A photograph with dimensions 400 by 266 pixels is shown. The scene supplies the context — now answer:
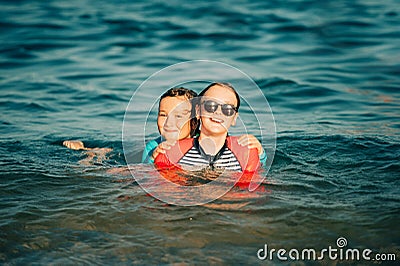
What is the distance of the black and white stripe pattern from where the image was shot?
220 inches

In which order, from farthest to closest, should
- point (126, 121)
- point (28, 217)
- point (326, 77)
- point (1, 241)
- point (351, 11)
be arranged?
point (351, 11), point (326, 77), point (126, 121), point (28, 217), point (1, 241)

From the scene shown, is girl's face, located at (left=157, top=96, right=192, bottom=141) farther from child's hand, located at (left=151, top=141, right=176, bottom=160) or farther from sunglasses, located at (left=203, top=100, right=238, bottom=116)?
sunglasses, located at (left=203, top=100, right=238, bottom=116)

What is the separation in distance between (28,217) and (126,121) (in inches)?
164

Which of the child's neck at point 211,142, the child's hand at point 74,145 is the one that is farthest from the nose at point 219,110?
the child's hand at point 74,145

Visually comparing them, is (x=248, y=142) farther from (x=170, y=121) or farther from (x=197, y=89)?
(x=197, y=89)

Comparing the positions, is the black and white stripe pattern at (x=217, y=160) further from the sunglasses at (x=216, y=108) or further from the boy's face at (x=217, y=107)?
the sunglasses at (x=216, y=108)

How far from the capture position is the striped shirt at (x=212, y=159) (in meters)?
5.60

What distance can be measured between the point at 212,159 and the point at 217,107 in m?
0.61

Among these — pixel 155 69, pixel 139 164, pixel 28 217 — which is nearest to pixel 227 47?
pixel 155 69

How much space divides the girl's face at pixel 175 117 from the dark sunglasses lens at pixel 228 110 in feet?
1.66

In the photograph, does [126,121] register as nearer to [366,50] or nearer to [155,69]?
[155,69]

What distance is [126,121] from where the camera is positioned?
356 inches

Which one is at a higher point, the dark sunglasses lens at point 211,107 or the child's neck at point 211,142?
the dark sunglasses lens at point 211,107

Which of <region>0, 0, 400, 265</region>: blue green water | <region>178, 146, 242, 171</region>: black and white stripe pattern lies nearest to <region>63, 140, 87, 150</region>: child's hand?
<region>0, 0, 400, 265</region>: blue green water
